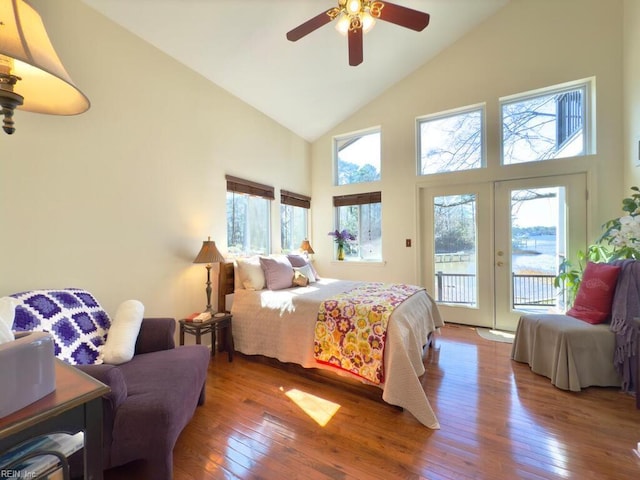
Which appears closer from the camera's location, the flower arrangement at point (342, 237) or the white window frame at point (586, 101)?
the white window frame at point (586, 101)

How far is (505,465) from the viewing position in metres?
1.43

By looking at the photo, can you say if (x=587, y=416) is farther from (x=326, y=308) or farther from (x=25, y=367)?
(x=25, y=367)

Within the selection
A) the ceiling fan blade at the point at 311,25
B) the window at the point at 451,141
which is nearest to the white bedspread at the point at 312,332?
the window at the point at 451,141

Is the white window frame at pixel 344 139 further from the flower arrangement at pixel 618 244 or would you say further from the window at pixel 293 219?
the flower arrangement at pixel 618 244

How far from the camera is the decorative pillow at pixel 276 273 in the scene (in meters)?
2.99

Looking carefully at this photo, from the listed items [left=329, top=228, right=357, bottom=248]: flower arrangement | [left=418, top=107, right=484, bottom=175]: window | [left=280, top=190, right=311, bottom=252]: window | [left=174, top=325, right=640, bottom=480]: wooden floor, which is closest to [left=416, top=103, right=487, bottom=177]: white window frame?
[left=418, top=107, right=484, bottom=175]: window

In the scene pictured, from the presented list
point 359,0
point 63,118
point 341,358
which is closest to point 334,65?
point 359,0

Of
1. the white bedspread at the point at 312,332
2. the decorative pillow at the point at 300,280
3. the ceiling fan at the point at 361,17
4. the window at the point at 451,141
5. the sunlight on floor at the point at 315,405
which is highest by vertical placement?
the ceiling fan at the point at 361,17

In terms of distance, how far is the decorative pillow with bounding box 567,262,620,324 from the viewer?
226 cm

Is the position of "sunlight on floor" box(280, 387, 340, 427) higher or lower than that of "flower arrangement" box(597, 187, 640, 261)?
lower

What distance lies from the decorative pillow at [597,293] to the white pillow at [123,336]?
3575 mm

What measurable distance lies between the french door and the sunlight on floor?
254 centimetres

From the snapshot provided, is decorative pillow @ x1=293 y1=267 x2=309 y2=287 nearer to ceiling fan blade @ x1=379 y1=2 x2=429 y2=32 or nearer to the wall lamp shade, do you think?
the wall lamp shade

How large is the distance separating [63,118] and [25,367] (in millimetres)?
2021
